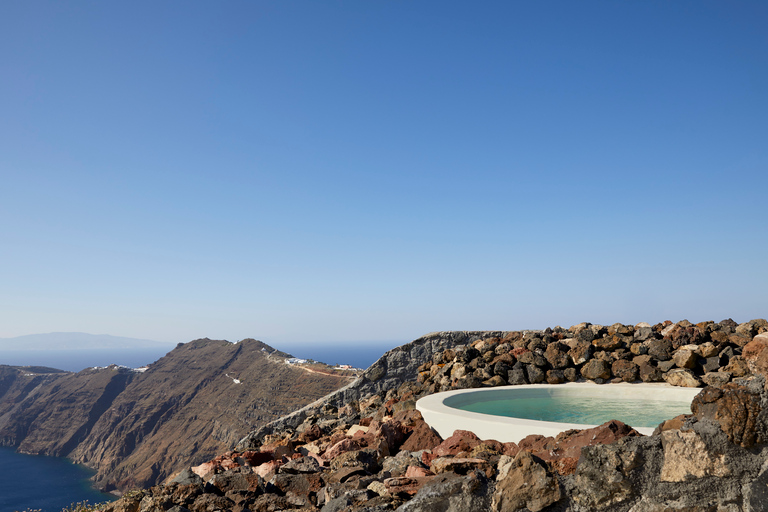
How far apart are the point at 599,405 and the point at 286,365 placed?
37687 millimetres

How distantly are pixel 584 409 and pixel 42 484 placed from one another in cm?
4310

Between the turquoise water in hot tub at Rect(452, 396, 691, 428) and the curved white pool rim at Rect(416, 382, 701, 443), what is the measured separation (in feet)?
0.36

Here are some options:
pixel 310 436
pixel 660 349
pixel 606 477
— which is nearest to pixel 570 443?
pixel 606 477

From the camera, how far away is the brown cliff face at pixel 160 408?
36.1 metres

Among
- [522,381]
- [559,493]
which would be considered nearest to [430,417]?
[522,381]

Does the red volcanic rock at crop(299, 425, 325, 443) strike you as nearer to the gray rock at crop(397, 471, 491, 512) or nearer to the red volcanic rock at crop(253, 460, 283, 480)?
the red volcanic rock at crop(253, 460, 283, 480)

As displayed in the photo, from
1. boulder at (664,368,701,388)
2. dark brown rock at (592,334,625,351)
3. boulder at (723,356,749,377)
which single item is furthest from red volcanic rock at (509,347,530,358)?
boulder at (723,356,749,377)

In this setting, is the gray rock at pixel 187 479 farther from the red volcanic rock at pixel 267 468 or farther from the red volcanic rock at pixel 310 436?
the red volcanic rock at pixel 310 436

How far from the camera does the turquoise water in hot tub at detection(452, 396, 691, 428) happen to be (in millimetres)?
6887

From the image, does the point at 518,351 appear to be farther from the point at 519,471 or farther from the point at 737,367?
the point at 519,471

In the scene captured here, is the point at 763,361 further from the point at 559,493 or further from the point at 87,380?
the point at 87,380

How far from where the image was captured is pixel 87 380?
5962 centimetres

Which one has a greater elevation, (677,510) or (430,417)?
(677,510)

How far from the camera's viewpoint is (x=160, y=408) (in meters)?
46.9
